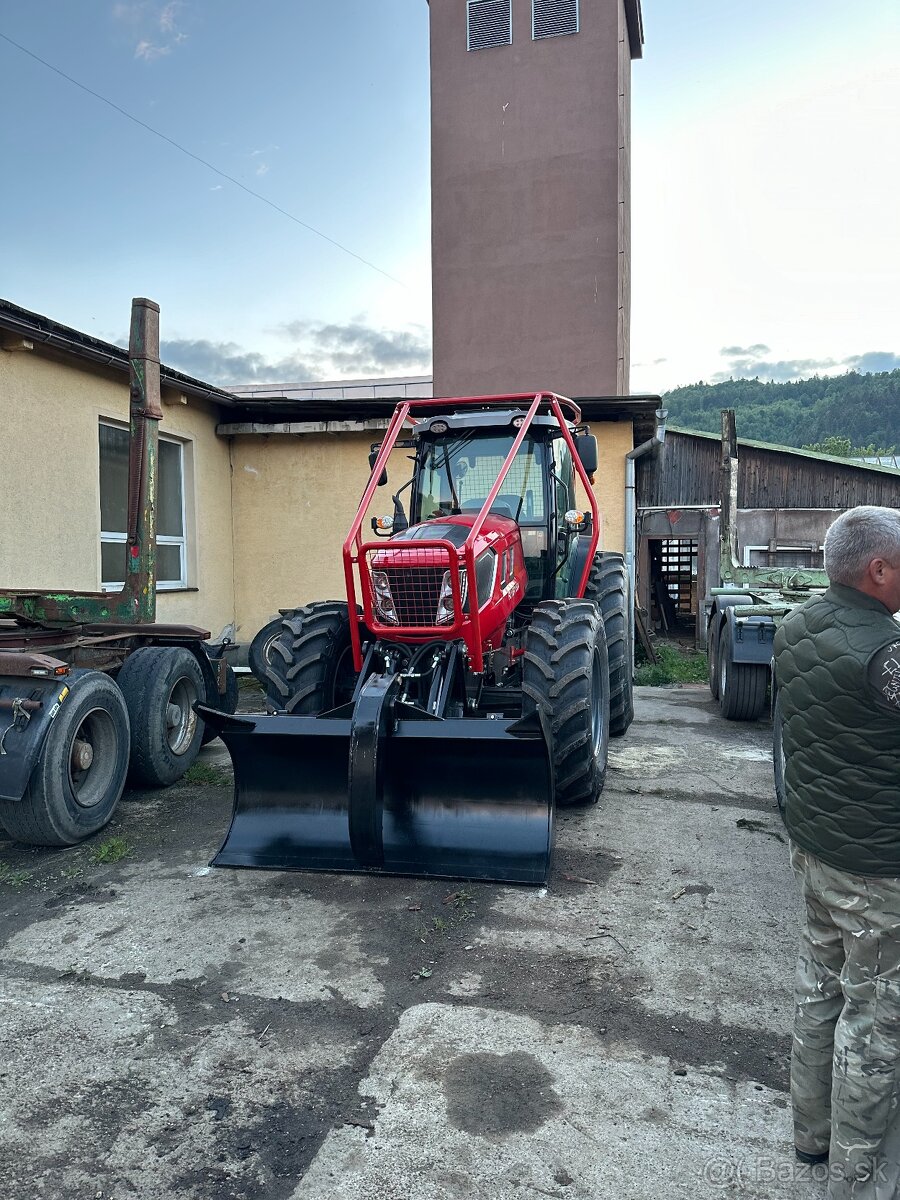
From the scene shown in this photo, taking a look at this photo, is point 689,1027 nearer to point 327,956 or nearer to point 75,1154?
point 327,956

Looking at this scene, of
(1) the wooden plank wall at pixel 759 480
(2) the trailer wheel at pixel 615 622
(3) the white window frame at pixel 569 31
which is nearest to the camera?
(2) the trailer wheel at pixel 615 622

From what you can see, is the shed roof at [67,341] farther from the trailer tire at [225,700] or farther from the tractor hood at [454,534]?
Result: the tractor hood at [454,534]

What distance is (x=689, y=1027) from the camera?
10.3 feet

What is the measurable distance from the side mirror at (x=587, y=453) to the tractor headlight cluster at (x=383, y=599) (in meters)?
1.73

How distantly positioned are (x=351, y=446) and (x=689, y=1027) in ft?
30.2

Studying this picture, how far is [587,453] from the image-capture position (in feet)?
19.8

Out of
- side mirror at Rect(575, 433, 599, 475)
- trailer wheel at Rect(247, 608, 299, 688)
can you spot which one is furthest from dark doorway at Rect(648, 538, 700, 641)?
trailer wheel at Rect(247, 608, 299, 688)

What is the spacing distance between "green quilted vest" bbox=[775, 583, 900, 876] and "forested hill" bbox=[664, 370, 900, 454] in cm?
4967

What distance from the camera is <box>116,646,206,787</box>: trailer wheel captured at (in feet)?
19.8

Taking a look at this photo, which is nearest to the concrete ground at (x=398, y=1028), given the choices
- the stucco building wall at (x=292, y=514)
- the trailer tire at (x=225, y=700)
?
the trailer tire at (x=225, y=700)

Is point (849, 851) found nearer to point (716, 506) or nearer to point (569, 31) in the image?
point (716, 506)

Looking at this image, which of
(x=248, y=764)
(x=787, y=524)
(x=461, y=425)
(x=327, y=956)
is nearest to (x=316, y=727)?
(x=248, y=764)

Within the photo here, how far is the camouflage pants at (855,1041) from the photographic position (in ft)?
7.20

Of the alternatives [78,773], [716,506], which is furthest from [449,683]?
[716,506]
